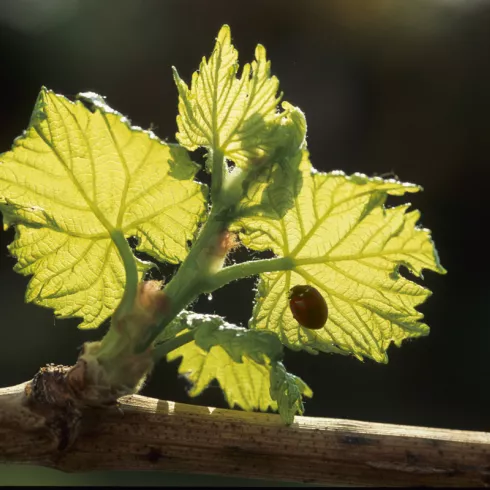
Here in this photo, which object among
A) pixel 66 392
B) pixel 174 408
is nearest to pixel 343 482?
pixel 174 408

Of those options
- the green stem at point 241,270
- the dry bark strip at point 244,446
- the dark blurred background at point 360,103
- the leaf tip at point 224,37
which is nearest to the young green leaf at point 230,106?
the leaf tip at point 224,37

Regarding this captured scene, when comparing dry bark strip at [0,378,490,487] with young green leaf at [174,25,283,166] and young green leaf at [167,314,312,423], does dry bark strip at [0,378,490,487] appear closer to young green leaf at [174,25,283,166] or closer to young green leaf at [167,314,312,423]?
young green leaf at [167,314,312,423]

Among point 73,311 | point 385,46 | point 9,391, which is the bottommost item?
point 9,391

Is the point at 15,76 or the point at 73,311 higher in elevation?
the point at 15,76

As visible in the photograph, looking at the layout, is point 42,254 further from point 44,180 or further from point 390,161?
point 390,161

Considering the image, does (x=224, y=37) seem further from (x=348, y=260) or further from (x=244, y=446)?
(x=244, y=446)

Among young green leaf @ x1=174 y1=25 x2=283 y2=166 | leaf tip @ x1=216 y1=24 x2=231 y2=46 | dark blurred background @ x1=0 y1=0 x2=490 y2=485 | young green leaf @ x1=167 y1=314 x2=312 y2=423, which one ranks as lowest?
young green leaf @ x1=167 y1=314 x2=312 y2=423

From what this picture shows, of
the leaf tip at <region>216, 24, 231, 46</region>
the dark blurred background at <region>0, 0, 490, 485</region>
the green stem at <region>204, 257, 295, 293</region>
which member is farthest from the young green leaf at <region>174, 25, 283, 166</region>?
the dark blurred background at <region>0, 0, 490, 485</region>
